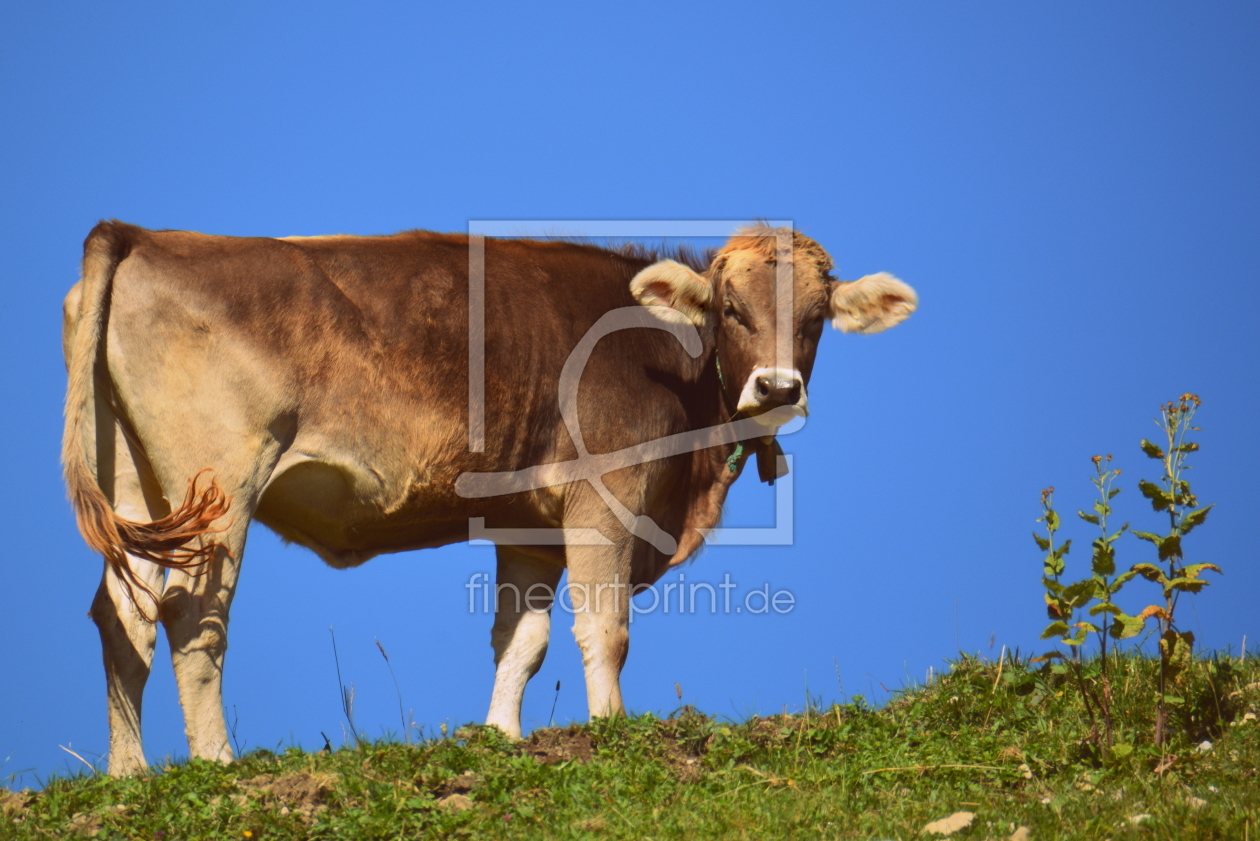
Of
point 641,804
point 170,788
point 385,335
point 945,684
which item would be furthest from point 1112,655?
point 170,788

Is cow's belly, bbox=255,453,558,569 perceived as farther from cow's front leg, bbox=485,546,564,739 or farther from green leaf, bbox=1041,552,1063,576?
green leaf, bbox=1041,552,1063,576

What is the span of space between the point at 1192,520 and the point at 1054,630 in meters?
0.86

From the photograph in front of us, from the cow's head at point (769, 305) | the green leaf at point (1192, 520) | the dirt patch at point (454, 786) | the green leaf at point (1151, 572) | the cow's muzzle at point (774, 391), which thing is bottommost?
the dirt patch at point (454, 786)

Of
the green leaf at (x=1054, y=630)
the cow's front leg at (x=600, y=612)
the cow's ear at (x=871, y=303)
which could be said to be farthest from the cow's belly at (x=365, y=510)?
the green leaf at (x=1054, y=630)

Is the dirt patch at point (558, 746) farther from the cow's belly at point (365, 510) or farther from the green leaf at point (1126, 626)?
the green leaf at point (1126, 626)

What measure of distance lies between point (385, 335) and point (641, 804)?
3.30 meters

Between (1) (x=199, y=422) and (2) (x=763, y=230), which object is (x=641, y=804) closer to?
(1) (x=199, y=422)

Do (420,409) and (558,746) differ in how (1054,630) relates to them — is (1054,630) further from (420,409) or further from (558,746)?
(420,409)

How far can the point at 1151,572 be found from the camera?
19.3ft

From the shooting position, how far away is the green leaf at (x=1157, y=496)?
19.0 ft

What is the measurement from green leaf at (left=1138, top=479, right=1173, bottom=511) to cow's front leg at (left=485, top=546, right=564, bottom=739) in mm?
4358

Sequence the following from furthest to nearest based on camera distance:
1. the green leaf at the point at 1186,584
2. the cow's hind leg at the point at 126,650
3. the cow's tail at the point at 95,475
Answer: the cow's hind leg at the point at 126,650 → the cow's tail at the point at 95,475 → the green leaf at the point at 1186,584

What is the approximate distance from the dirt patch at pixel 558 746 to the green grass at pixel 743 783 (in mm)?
13

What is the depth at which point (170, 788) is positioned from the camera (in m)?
5.60
